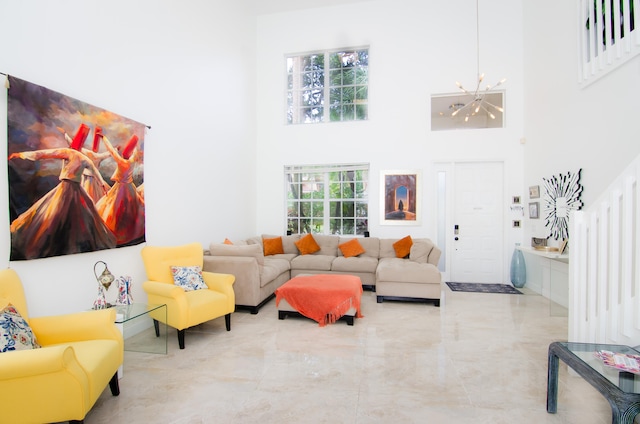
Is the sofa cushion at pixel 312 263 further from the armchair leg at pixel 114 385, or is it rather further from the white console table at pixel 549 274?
the armchair leg at pixel 114 385

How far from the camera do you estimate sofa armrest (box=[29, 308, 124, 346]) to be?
2.12 metres

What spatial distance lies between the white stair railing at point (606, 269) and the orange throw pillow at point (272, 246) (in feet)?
14.8

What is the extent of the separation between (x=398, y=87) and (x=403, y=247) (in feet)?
10.3

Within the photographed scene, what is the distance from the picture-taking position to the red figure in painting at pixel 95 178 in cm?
283

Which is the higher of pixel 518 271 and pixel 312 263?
pixel 312 263

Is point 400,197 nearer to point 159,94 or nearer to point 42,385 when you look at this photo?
point 159,94

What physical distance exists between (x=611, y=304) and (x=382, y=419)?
6.37ft

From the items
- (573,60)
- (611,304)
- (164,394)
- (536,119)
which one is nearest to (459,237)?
(536,119)

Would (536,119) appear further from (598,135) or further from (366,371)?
(366,371)

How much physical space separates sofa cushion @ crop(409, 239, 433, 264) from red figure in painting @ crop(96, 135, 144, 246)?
398 cm

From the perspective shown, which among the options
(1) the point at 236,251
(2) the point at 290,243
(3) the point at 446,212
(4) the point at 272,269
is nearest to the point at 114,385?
(1) the point at 236,251

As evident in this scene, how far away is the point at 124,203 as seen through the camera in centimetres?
326

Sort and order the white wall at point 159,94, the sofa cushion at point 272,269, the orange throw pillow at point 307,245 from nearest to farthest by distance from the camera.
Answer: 1. the white wall at point 159,94
2. the sofa cushion at point 272,269
3. the orange throw pillow at point 307,245

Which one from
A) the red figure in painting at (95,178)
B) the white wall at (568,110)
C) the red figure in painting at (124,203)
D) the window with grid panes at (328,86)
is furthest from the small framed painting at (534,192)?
the red figure in painting at (95,178)
